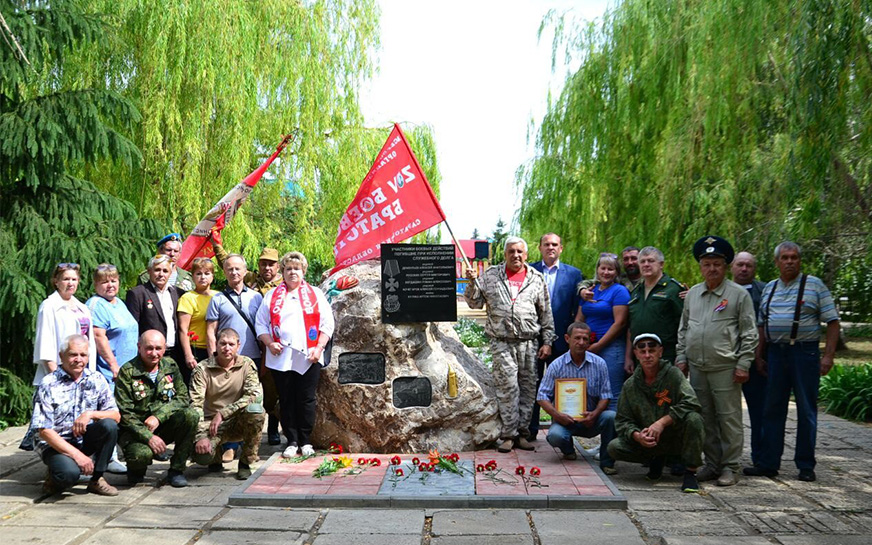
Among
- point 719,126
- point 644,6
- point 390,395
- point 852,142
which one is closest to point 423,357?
point 390,395

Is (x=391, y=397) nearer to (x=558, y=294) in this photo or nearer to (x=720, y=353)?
(x=558, y=294)

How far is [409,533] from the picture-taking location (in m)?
4.91

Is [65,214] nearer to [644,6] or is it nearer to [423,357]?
[423,357]

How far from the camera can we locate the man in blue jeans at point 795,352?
6125 mm

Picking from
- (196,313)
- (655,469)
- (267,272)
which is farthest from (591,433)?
(196,313)

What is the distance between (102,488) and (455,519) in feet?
8.10

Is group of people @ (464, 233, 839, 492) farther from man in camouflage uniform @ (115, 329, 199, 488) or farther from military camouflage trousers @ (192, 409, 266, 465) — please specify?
man in camouflage uniform @ (115, 329, 199, 488)

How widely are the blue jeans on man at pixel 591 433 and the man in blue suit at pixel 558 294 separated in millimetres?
750

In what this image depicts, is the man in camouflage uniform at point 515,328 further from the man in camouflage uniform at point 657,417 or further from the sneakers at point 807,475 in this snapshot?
the sneakers at point 807,475

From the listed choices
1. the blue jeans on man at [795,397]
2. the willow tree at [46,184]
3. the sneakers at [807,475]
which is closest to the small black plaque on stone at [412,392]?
the blue jeans on man at [795,397]

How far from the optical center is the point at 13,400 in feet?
27.7

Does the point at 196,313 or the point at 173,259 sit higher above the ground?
the point at 173,259

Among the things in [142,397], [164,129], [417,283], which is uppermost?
[164,129]

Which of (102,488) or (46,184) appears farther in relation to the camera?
(46,184)
